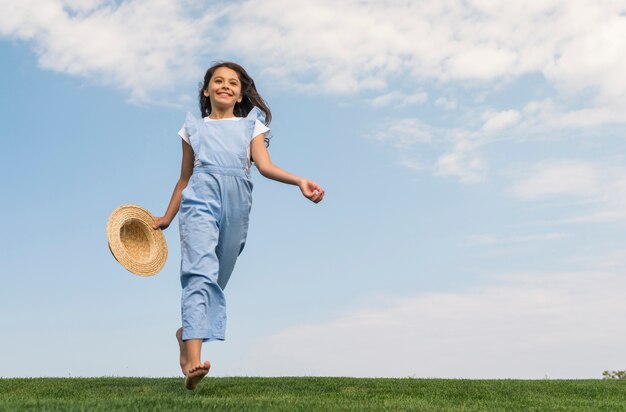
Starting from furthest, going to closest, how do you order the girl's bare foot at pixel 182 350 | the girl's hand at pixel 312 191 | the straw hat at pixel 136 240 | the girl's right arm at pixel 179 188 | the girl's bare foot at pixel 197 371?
the straw hat at pixel 136 240, the girl's right arm at pixel 179 188, the girl's bare foot at pixel 182 350, the girl's bare foot at pixel 197 371, the girl's hand at pixel 312 191

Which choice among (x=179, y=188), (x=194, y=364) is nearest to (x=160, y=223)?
(x=179, y=188)

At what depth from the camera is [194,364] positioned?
17.5ft

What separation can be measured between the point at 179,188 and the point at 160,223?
0.47 metres

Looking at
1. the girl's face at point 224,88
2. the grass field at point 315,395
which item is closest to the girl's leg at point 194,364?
the grass field at point 315,395

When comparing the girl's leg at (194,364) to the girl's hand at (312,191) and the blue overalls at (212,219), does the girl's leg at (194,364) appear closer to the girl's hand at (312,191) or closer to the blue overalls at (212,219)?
the blue overalls at (212,219)

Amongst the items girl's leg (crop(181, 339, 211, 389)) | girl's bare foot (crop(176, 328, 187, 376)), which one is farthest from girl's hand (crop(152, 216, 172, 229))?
girl's leg (crop(181, 339, 211, 389))

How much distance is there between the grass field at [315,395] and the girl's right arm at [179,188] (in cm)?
135

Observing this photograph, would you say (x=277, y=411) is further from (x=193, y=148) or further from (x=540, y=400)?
(x=540, y=400)

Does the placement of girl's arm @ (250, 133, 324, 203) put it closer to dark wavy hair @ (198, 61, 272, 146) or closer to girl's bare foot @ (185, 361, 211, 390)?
dark wavy hair @ (198, 61, 272, 146)

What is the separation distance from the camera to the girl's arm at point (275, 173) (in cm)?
515

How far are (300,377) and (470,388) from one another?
2192mm

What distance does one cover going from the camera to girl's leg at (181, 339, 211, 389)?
17.3ft

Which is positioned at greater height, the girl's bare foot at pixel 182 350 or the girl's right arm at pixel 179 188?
the girl's right arm at pixel 179 188

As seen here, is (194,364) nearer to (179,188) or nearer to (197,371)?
(197,371)
